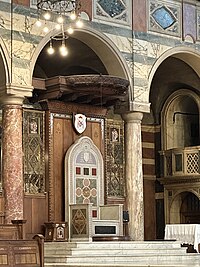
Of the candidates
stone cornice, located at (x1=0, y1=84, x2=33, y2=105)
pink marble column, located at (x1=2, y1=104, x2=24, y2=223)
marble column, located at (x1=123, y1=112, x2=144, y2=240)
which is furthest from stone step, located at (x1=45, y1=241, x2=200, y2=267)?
stone cornice, located at (x1=0, y1=84, x2=33, y2=105)

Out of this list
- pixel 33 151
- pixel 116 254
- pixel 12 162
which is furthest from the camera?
pixel 33 151

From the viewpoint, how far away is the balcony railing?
75.2 feet

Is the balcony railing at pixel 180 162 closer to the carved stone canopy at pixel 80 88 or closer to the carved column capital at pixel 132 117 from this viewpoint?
the carved column capital at pixel 132 117

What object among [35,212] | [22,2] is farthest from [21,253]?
[22,2]

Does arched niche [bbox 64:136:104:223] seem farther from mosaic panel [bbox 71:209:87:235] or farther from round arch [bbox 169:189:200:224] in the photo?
round arch [bbox 169:189:200:224]

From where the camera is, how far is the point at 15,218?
1700 cm

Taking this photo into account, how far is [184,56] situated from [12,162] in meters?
6.52

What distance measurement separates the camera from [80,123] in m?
19.7

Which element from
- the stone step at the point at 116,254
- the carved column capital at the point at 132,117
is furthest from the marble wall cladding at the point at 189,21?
the stone step at the point at 116,254

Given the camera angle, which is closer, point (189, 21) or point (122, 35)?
point (122, 35)

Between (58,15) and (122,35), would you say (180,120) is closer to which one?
(122,35)

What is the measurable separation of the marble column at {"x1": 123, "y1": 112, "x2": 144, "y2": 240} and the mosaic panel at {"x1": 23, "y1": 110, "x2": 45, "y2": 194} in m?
2.06

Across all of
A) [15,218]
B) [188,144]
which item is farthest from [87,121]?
[188,144]

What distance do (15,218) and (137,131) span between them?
13.7 feet
